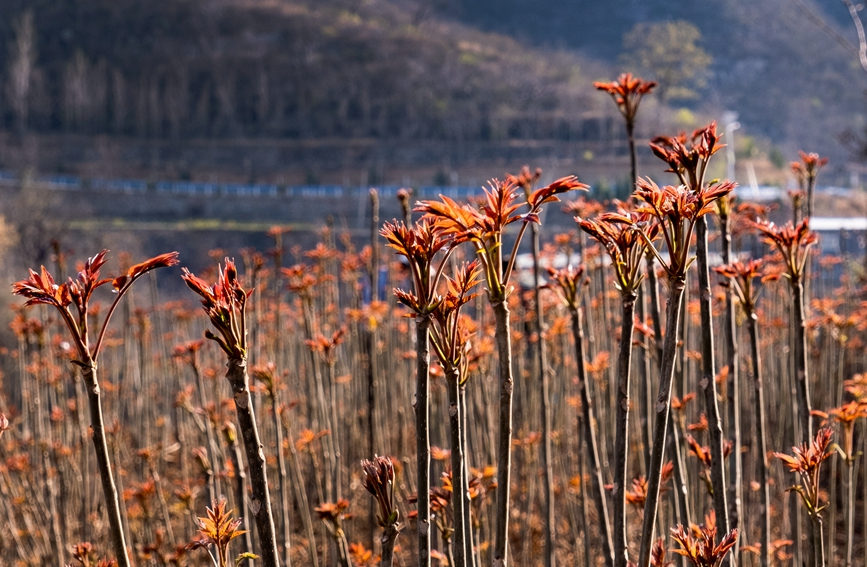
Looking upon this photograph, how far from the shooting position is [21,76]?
82.6 feet

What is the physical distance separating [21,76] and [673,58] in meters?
26.3

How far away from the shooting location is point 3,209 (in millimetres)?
14742

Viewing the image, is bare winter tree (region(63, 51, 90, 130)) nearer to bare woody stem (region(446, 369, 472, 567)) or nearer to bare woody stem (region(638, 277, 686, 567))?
bare woody stem (region(446, 369, 472, 567))

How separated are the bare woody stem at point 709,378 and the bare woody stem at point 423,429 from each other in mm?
457

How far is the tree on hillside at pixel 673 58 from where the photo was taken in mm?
28844

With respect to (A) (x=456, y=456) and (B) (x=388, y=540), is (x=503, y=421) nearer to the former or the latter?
(A) (x=456, y=456)

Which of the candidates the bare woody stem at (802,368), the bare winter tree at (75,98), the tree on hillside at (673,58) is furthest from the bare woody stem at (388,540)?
the bare winter tree at (75,98)

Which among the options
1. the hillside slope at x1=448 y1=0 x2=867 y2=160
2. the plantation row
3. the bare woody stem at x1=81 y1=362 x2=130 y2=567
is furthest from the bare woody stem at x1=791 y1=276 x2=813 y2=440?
the hillside slope at x1=448 y1=0 x2=867 y2=160

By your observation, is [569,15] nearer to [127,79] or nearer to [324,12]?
[324,12]

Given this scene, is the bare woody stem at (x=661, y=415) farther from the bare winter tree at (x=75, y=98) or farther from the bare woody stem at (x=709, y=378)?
the bare winter tree at (x=75, y=98)

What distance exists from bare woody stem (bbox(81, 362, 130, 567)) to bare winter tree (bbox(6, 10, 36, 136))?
28.6 meters

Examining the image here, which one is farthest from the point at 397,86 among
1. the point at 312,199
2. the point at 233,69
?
the point at 312,199

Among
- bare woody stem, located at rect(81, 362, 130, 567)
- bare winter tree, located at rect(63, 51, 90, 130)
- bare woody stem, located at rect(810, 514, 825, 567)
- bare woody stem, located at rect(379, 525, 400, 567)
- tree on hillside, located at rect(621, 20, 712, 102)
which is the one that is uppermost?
tree on hillside, located at rect(621, 20, 712, 102)

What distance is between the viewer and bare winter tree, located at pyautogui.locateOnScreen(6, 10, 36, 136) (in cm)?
2511
